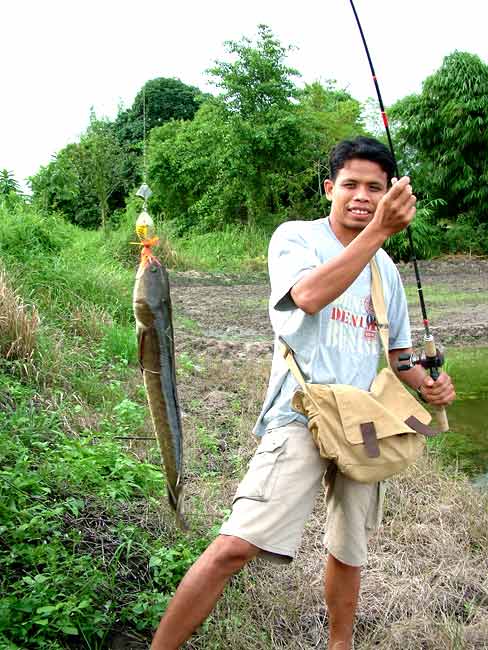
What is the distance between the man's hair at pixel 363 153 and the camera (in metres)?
2.47

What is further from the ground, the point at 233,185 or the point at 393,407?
the point at 233,185

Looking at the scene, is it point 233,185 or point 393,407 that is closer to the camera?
point 393,407

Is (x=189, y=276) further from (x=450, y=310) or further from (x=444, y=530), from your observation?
(x=444, y=530)

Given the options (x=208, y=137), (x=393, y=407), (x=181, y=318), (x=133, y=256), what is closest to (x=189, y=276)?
(x=133, y=256)

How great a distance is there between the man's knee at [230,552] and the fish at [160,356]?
189mm

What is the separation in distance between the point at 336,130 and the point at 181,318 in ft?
41.0

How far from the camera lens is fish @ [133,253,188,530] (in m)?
1.83

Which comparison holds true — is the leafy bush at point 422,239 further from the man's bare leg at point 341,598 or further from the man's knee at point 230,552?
the man's knee at point 230,552

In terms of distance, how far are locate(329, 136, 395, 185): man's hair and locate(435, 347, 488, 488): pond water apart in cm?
293

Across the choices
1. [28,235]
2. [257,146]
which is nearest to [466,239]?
[257,146]

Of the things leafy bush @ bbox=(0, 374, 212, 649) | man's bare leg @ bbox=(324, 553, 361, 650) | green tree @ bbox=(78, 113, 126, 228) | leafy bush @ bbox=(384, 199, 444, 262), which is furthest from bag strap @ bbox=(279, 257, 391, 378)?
leafy bush @ bbox=(384, 199, 444, 262)

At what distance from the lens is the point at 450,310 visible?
Answer: 11289 mm

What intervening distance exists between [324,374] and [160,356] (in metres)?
0.62

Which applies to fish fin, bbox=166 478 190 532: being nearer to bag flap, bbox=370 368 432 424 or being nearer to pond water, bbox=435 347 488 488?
bag flap, bbox=370 368 432 424
